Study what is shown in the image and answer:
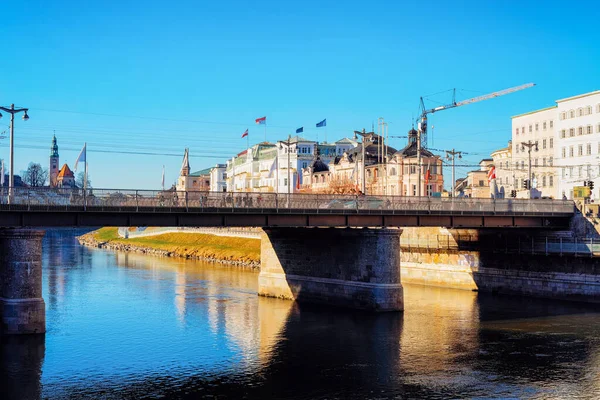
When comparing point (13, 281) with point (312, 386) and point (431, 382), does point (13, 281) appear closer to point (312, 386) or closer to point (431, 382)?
point (312, 386)

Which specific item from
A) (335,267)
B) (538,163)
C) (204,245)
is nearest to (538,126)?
(538,163)

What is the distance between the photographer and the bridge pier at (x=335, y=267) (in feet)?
238

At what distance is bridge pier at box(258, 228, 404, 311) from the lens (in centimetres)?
7262

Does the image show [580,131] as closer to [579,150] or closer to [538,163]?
[579,150]

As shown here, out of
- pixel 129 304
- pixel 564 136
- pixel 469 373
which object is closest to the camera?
pixel 469 373

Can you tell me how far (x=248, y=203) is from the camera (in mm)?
67562

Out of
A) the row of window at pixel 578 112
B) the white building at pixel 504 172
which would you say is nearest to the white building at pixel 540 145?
the white building at pixel 504 172

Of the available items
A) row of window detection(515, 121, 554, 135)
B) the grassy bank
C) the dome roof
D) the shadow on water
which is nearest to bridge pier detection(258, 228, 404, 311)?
the shadow on water

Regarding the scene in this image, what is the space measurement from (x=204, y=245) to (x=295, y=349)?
95138 mm

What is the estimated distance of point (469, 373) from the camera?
49.0m

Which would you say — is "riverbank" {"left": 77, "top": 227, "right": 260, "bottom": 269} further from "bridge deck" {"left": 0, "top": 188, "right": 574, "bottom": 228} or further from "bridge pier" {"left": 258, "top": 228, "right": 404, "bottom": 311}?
"bridge deck" {"left": 0, "top": 188, "right": 574, "bottom": 228}

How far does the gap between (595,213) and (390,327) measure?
32646 millimetres

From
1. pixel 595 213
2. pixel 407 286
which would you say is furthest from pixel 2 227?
pixel 595 213

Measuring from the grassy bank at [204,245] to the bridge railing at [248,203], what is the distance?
49481 mm
